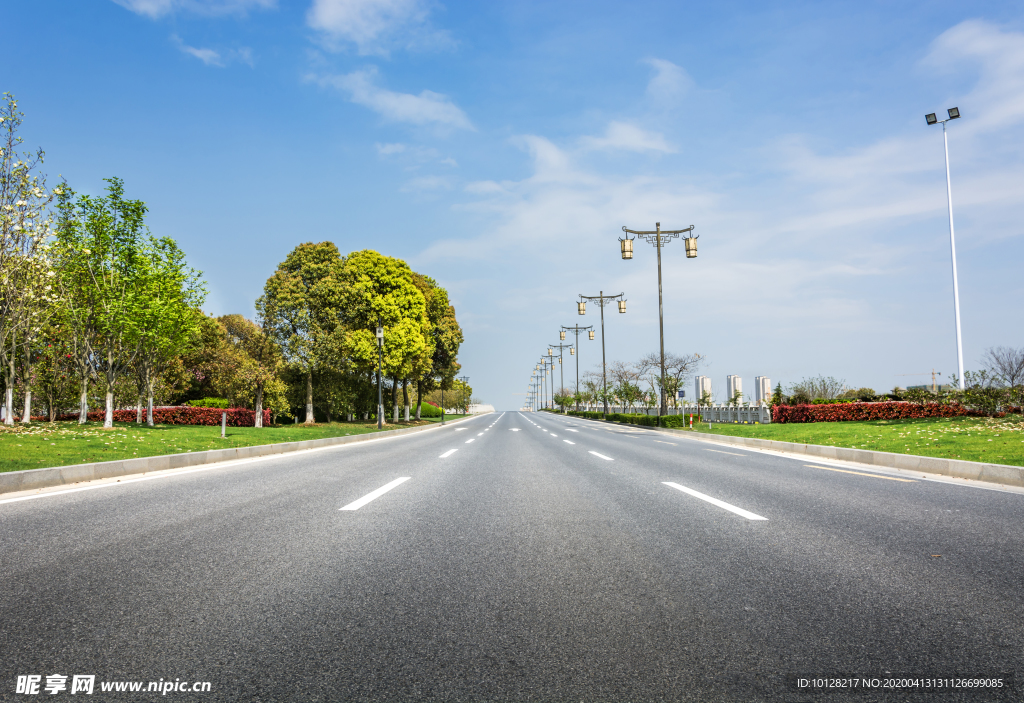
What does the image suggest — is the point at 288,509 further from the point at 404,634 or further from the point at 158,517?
the point at 404,634

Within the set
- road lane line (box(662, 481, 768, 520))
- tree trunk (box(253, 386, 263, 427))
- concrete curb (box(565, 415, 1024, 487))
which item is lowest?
concrete curb (box(565, 415, 1024, 487))

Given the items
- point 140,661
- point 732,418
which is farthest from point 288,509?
point 732,418

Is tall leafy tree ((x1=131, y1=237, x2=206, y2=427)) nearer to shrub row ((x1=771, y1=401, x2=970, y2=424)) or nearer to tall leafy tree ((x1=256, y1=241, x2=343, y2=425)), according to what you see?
tall leafy tree ((x1=256, y1=241, x2=343, y2=425))

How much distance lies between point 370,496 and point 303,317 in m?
27.7

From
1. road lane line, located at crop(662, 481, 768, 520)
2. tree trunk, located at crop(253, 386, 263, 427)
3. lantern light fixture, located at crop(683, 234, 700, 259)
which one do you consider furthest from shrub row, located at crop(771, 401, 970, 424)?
tree trunk, located at crop(253, 386, 263, 427)

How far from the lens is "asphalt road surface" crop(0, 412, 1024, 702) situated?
7.90ft

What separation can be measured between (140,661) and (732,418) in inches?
1652

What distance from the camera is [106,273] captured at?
74.0 ft

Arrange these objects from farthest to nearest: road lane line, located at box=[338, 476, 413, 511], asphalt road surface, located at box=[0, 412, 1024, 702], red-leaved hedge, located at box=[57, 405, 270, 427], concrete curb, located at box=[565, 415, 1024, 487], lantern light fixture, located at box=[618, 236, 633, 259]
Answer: red-leaved hedge, located at box=[57, 405, 270, 427]
lantern light fixture, located at box=[618, 236, 633, 259]
concrete curb, located at box=[565, 415, 1024, 487]
road lane line, located at box=[338, 476, 413, 511]
asphalt road surface, located at box=[0, 412, 1024, 702]

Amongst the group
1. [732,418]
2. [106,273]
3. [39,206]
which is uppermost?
[39,206]

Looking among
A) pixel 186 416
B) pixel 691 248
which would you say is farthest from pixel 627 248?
pixel 186 416

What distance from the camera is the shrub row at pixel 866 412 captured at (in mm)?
23544

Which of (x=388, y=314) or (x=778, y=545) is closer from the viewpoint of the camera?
(x=778, y=545)

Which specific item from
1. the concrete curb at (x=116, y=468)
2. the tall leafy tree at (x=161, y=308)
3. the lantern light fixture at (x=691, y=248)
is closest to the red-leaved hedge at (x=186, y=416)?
the tall leafy tree at (x=161, y=308)
